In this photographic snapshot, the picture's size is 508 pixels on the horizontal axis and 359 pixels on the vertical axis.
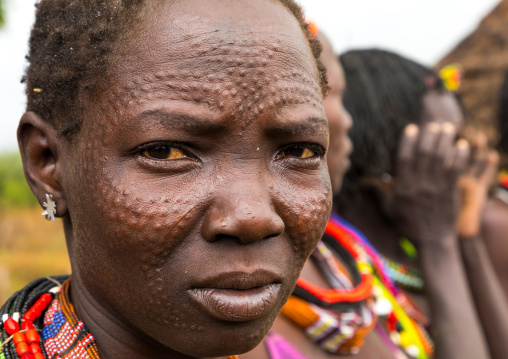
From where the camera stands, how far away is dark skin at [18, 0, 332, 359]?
3.84 ft

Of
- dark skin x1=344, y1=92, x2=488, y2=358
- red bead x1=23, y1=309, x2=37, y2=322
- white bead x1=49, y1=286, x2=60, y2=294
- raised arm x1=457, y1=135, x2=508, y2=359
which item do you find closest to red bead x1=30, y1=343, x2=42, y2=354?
red bead x1=23, y1=309, x2=37, y2=322

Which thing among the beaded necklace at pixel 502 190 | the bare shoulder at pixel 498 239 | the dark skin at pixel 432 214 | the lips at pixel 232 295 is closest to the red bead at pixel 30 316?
the lips at pixel 232 295

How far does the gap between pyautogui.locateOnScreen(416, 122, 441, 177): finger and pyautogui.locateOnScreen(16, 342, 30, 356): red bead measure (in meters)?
2.45

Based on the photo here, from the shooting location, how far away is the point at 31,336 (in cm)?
138

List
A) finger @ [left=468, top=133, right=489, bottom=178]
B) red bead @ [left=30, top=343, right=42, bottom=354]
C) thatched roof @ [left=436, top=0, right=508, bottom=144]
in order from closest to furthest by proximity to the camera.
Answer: red bead @ [left=30, top=343, right=42, bottom=354], finger @ [left=468, top=133, right=489, bottom=178], thatched roof @ [left=436, top=0, right=508, bottom=144]

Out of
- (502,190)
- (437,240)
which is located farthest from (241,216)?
(502,190)

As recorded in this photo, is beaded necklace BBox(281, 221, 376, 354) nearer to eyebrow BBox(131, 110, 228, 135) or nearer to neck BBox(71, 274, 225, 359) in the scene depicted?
neck BBox(71, 274, 225, 359)

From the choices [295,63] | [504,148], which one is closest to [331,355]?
[295,63]

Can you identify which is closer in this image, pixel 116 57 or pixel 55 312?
pixel 116 57

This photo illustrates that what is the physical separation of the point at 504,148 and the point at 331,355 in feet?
10.6

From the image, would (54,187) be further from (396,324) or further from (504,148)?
(504,148)

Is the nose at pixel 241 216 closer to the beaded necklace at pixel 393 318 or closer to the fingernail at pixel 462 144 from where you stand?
the beaded necklace at pixel 393 318

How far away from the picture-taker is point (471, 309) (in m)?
2.88

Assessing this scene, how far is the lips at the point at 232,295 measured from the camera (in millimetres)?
1164
